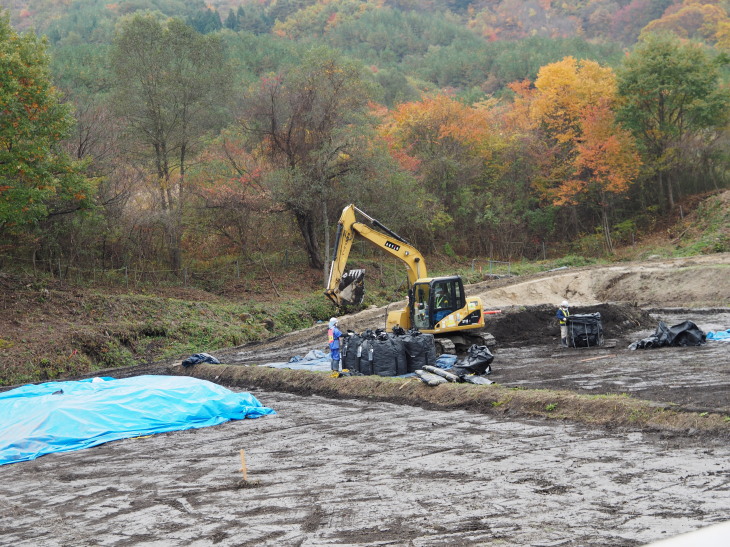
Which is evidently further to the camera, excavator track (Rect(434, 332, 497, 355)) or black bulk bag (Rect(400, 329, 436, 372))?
excavator track (Rect(434, 332, 497, 355))

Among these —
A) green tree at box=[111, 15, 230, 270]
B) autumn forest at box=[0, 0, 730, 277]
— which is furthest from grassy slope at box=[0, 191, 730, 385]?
green tree at box=[111, 15, 230, 270]

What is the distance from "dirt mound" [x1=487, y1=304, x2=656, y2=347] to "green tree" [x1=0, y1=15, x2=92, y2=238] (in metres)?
16.7

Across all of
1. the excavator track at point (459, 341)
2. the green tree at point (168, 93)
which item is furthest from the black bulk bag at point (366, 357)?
the green tree at point (168, 93)

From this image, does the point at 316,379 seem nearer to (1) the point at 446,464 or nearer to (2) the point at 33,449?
(2) the point at 33,449

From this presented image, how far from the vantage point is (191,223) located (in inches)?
1448

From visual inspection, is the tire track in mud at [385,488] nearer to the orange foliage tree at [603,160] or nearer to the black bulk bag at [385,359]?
the black bulk bag at [385,359]

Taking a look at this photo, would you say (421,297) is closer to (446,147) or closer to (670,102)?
(446,147)

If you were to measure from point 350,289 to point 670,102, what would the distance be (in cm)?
3278

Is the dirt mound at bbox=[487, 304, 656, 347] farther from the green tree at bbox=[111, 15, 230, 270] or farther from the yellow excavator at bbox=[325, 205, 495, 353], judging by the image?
the green tree at bbox=[111, 15, 230, 270]

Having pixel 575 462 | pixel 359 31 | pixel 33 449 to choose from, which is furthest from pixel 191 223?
pixel 359 31

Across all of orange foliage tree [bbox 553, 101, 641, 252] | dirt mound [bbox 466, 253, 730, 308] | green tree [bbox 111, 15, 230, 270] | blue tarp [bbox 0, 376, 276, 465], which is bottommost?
blue tarp [bbox 0, 376, 276, 465]

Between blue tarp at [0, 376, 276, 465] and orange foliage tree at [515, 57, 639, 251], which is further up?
orange foliage tree at [515, 57, 639, 251]

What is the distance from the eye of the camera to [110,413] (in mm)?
12656

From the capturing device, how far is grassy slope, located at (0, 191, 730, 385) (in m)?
23.4
